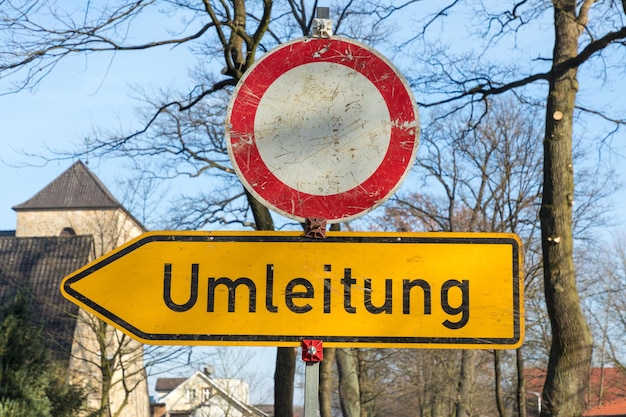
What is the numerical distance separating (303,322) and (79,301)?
2.49ft

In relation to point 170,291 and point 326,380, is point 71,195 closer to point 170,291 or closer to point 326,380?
point 326,380

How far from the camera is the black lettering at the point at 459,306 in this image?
118 inches

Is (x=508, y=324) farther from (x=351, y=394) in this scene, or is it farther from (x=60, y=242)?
(x=60, y=242)

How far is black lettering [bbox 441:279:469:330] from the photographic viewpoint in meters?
3.01

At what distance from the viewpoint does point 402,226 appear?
32594mm

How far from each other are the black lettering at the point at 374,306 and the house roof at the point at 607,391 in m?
46.0

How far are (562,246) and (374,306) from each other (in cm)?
716

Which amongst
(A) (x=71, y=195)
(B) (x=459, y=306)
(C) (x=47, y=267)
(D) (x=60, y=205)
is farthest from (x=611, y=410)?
(B) (x=459, y=306)

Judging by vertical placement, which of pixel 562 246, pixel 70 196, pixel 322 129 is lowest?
pixel 322 129

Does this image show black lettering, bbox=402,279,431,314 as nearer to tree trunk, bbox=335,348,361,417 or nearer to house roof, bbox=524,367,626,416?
tree trunk, bbox=335,348,361,417

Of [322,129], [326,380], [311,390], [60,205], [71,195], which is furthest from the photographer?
[71,195]

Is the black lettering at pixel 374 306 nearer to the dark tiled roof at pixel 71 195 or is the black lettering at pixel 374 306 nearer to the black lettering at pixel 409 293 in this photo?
the black lettering at pixel 409 293

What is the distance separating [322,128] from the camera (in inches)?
123

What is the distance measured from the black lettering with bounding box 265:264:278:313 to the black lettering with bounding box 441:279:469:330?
55 centimetres
